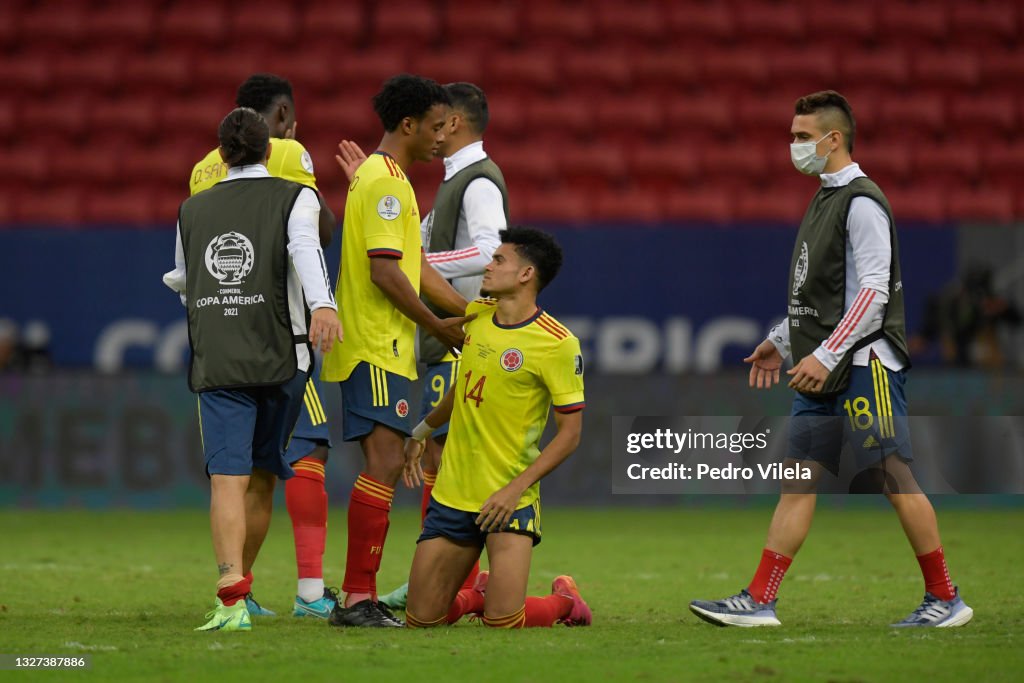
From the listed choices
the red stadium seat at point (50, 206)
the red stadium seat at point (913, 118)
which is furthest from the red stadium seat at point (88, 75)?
the red stadium seat at point (913, 118)

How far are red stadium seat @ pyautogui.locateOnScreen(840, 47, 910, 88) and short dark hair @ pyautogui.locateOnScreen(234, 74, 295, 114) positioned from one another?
8542 millimetres

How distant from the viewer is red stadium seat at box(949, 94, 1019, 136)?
1370 centimetres

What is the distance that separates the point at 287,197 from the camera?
541 centimetres

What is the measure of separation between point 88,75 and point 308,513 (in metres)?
9.26

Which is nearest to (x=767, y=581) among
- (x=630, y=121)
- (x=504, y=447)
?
(x=504, y=447)

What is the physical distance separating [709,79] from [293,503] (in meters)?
8.97

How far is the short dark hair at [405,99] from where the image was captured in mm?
5715

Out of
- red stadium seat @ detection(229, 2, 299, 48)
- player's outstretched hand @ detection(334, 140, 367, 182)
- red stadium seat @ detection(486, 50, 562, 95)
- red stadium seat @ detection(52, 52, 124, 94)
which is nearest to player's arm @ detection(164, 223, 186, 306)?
player's outstretched hand @ detection(334, 140, 367, 182)

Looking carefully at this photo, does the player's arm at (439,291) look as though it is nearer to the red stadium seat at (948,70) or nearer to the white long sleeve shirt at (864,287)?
the white long sleeve shirt at (864,287)

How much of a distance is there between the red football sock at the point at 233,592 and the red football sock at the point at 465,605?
30.2 inches

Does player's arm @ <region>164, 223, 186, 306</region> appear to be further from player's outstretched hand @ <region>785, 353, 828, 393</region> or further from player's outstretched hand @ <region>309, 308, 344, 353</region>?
player's outstretched hand @ <region>785, 353, 828, 393</region>

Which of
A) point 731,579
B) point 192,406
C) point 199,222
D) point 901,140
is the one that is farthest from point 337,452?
point 901,140

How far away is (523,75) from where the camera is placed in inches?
552

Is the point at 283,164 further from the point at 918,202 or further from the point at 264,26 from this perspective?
the point at 264,26
